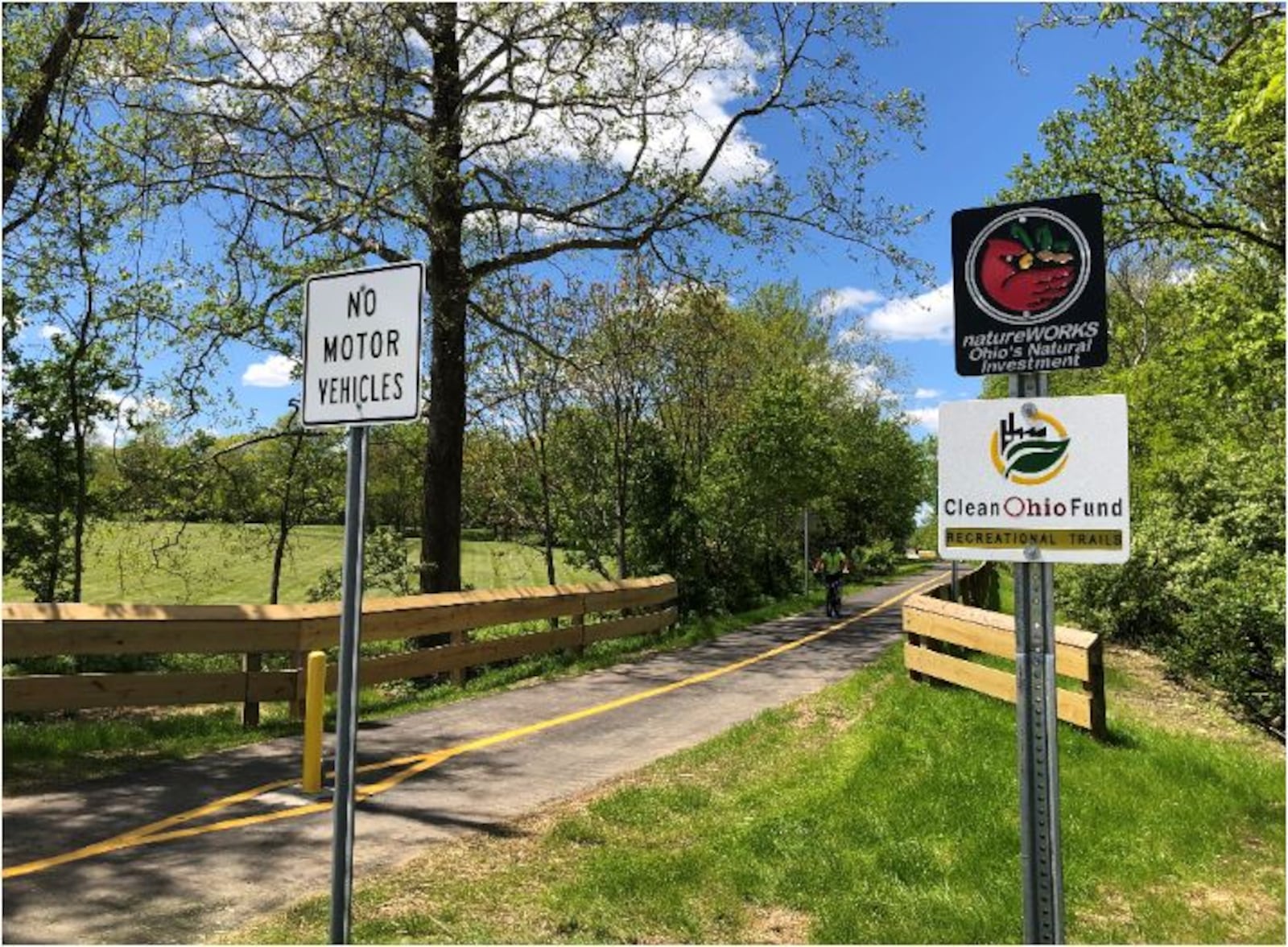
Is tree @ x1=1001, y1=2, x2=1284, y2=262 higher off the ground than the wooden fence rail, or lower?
higher

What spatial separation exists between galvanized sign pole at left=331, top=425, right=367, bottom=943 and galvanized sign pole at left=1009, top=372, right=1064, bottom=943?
2196 mm

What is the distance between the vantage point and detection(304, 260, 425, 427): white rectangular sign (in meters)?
3.25

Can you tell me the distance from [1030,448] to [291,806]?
5.59 meters

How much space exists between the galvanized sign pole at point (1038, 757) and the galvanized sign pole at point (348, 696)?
2.20m

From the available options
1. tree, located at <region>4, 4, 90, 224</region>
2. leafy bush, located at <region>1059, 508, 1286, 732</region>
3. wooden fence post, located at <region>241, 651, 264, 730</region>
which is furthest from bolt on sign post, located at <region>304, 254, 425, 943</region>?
leafy bush, located at <region>1059, 508, 1286, 732</region>

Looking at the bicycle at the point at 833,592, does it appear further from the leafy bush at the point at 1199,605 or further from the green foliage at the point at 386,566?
the green foliage at the point at 386,566

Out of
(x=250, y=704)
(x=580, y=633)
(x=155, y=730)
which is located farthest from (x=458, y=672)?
(x=155, y=730)

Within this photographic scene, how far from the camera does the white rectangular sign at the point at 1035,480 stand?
2818 millimetres

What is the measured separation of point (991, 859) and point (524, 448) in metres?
20.2

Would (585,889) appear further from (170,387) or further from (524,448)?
(524,448)

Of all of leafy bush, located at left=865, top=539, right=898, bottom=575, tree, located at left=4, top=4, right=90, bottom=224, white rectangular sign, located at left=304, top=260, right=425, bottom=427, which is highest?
tree, located at left=4, top=4, right=90, bottom=224

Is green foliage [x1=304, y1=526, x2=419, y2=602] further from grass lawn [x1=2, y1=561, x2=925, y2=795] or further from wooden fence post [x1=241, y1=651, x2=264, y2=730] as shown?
wooden fence post [x1=241, y1=651, x2=264, y2=730]

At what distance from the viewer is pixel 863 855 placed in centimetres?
538

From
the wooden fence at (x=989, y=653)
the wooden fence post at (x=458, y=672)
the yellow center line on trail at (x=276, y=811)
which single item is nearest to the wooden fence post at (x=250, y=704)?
the yellow center line on trail at (x=276, y=811)
